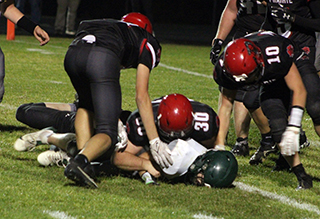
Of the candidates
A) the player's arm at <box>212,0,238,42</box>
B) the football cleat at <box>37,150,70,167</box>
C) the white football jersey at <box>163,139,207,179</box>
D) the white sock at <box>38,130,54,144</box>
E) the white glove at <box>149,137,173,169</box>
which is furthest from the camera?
the player's arm at <box>212,0,238,42</box>

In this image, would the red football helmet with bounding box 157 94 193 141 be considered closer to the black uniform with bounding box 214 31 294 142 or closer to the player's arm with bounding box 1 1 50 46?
the black uniform with bounding box 214 31 294 142

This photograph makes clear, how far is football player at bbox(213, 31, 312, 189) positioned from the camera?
12.8 feet

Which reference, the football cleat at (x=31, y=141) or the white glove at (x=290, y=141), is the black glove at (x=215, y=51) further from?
the football cleat at (x=31, y=141)

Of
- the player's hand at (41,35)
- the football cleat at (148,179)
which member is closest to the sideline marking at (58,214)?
the football cleat at (148,179)

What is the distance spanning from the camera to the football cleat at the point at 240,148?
5.19m

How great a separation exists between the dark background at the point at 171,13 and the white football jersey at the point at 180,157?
1369 cm

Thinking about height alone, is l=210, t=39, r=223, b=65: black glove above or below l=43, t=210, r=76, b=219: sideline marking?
above

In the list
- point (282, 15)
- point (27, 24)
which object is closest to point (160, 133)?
point (282, 15)

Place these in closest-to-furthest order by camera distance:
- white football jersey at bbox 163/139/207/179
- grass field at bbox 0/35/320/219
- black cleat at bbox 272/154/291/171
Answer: grass field at bbox 0/35/320/219 < white football jersey at bbox 163/139/207/179 < black cleat at bbox 272/154/291/171

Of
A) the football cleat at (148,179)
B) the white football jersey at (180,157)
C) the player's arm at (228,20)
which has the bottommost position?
the football cleat at (148,179)

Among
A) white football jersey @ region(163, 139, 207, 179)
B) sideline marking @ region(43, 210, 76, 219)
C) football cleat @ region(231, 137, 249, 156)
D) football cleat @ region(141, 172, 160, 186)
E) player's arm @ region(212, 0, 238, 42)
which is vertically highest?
player's arm @ region(212, 0, 238, 42)

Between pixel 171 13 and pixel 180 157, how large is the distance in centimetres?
1699

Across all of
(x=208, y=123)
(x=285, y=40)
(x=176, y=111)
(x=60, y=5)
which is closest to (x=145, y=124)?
(x=176, y=111)

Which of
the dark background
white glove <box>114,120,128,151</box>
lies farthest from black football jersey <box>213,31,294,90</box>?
the dark background
